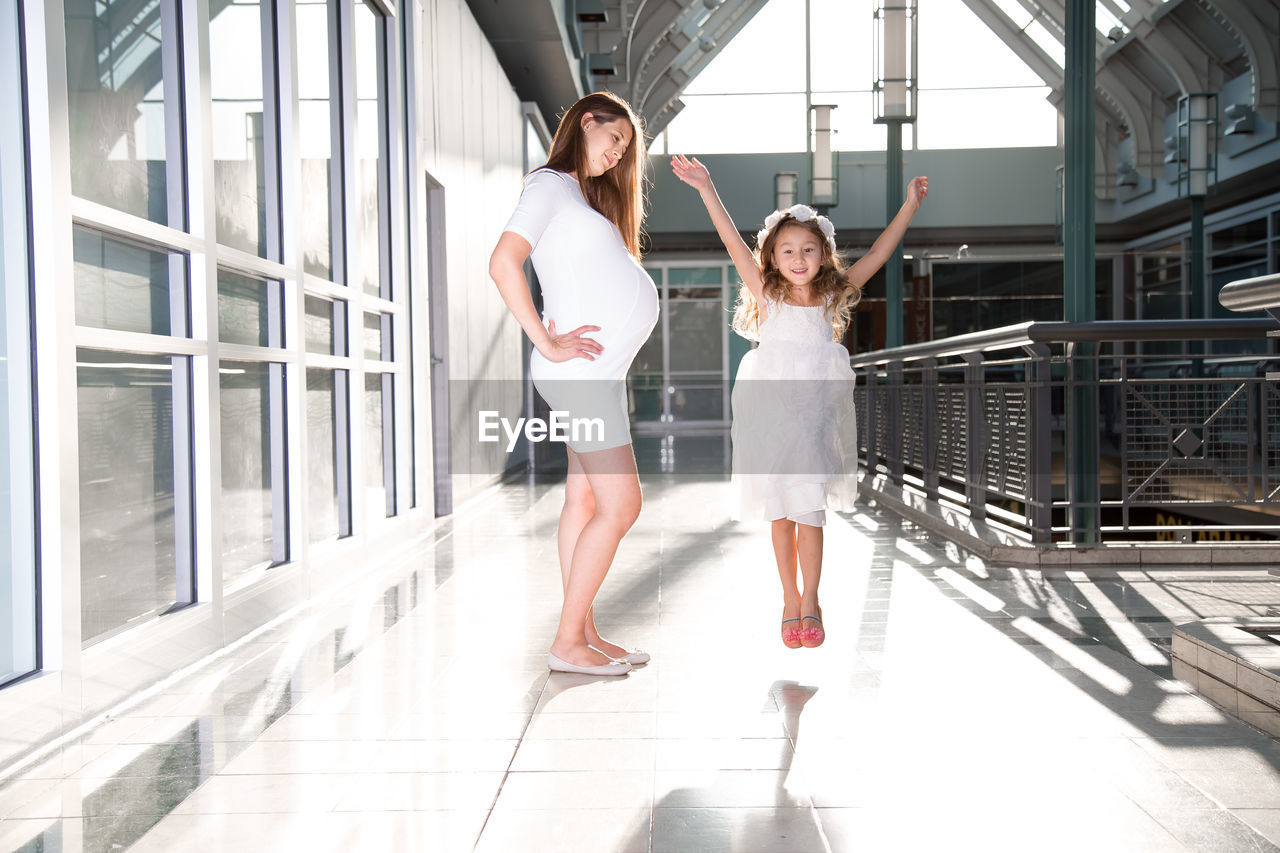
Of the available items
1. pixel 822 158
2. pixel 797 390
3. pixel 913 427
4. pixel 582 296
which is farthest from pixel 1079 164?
pixel 822 158

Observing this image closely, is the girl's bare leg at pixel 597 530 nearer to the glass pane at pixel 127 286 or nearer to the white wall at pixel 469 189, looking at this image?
the glass pane at pixel 127 286

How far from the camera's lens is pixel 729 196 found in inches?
759

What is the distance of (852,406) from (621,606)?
3.61 ft

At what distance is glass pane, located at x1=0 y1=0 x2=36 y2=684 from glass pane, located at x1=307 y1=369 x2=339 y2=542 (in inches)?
70.9

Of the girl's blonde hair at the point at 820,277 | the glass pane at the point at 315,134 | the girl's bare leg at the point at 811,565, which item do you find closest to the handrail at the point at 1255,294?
the girl's blonde hair at the point at 820,277

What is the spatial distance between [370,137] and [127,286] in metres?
2.62

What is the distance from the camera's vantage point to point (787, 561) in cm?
308

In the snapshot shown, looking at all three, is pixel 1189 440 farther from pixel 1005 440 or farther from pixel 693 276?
pixel 693 276

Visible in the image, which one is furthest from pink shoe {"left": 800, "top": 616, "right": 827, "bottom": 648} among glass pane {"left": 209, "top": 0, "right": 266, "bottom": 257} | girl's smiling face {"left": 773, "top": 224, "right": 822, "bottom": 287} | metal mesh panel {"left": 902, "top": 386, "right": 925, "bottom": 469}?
metal mesh panel {"left": 902, "top": 386, "right": 925, "bottom": 469}

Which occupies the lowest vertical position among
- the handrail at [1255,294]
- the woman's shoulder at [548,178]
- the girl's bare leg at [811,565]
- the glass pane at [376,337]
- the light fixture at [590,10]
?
the girl's bare leg at [811,565]

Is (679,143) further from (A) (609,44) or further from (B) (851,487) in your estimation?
(B) (851,487)

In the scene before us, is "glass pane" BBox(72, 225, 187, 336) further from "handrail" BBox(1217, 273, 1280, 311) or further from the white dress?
"handrail" BBox(1217, 273, 1280, 311)

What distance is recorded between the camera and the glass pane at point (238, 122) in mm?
3387

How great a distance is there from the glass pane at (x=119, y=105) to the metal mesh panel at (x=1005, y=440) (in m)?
3.28
